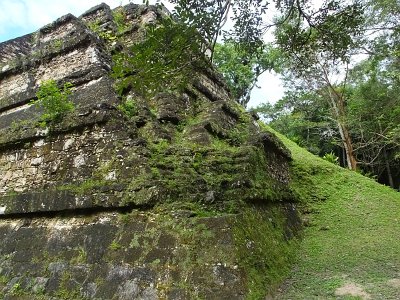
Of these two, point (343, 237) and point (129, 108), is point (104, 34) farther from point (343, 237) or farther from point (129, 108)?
point (343, 237)

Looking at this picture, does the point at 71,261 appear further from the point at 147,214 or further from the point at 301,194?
the point at 301,194

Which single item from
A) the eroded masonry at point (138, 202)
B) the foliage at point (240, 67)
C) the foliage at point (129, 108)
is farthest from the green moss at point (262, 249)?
the foliage at point (240, 67)

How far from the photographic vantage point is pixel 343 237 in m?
5.50

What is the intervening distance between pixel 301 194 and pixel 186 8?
454cm

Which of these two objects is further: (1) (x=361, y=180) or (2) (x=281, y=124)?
(2) (x=281, y=124)

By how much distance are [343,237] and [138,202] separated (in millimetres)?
3345

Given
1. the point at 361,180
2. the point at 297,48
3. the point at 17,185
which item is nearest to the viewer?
the point at 297,48

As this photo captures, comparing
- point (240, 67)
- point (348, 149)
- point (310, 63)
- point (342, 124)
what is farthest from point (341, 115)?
point (310, 63)

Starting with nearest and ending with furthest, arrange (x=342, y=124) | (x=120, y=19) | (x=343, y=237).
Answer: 1. (x=343, y=237)
2. (x=120, y=19)
3. (x=342, y=124)

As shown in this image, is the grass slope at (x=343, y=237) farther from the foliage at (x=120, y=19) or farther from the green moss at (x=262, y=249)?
the foliage at (x=120, y=19)

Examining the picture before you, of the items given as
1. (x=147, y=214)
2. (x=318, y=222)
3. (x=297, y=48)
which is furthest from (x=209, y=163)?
(x=318, y=222)

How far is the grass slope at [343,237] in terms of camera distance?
3.95 meters

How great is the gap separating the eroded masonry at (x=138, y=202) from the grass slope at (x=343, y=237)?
1.63 ft

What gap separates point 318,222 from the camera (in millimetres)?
6062
